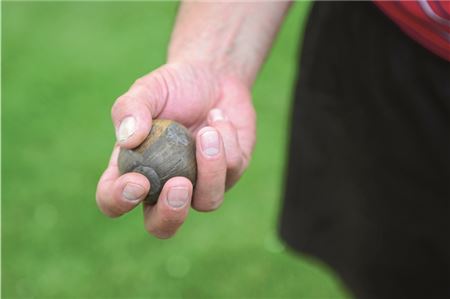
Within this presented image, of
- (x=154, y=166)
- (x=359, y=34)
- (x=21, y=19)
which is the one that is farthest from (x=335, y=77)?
(x=21, y=19)

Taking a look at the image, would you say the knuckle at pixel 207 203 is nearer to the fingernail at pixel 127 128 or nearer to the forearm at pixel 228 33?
the fingernail at pixel 127 128

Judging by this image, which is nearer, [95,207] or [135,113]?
[135,113]

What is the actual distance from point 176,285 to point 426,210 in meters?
1.61

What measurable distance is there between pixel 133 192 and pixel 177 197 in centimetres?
11

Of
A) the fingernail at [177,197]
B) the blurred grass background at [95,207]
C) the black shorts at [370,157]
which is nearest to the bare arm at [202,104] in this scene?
the fingernail at [177,197]

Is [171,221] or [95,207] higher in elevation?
[171,221]

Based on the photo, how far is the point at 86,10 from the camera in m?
6.23

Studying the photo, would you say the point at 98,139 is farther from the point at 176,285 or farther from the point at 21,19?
the point at 21,19

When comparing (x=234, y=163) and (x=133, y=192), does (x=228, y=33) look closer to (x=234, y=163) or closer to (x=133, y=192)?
(x=234, y=163)

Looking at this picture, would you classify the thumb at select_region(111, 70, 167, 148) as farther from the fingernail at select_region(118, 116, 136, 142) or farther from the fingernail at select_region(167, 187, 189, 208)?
the fingernail at select_region(167, 187, 189, 208)

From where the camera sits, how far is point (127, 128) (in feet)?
5.99

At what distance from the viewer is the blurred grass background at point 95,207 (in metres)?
3.69

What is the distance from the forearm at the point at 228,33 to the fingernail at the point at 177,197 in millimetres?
571

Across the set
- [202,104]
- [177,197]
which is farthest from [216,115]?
[177,197]
